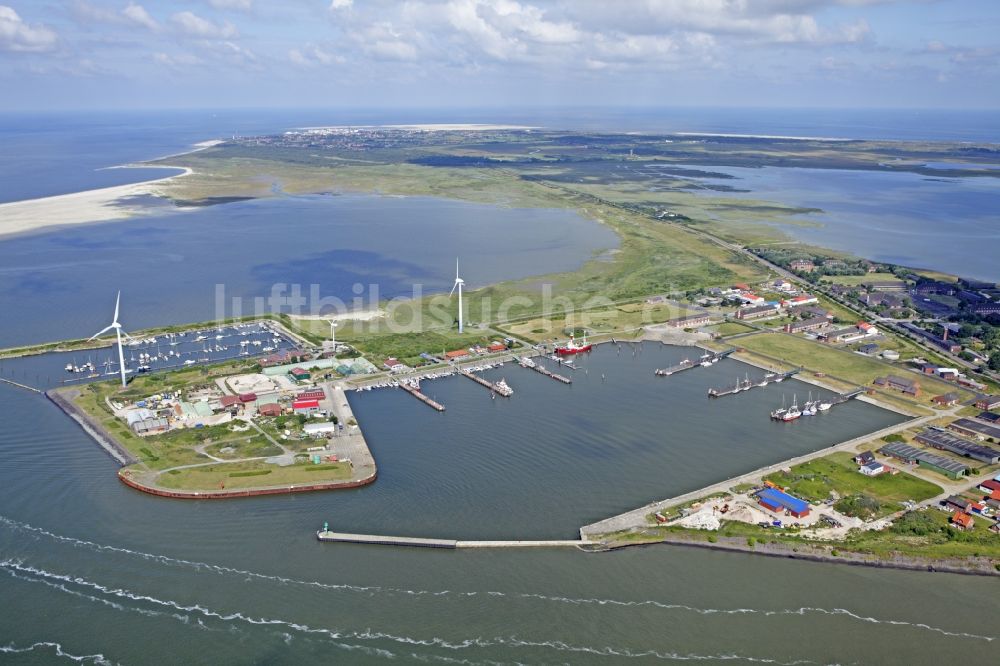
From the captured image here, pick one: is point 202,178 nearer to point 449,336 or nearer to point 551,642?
point 449,336

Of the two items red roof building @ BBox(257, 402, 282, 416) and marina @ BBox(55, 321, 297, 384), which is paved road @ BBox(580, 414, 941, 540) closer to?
red roof building @ BBox(257, 402, 282, 416)

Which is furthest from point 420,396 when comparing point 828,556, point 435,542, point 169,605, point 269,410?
point 828,556

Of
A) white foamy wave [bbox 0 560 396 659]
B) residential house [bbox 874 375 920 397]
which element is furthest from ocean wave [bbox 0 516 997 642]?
residential house [bbox 874 375 920 397]

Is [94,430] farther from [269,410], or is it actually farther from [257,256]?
[257,256]

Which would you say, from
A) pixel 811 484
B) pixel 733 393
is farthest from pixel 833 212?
pixel 811 484

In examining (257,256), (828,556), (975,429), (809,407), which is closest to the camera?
(828,556)

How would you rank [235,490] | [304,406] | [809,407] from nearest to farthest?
[235,490] < [304,406] < [809,407]
